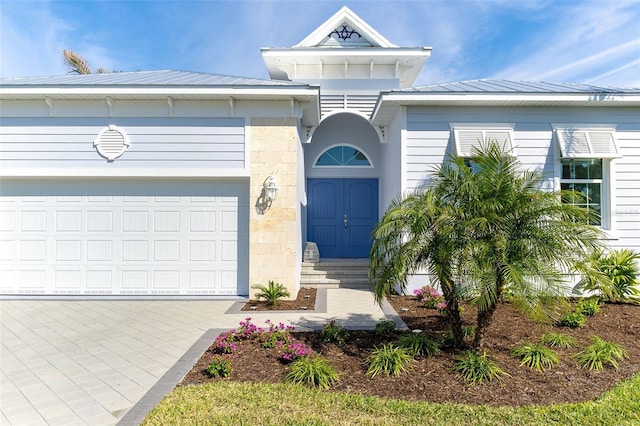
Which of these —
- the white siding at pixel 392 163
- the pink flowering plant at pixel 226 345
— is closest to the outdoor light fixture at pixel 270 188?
the white siding at pixel 392 163

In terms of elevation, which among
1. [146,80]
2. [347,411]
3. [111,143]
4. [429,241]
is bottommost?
[347,411]

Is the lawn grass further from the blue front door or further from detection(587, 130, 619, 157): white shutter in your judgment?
the blue front door

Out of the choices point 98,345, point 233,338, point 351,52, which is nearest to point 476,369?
point 233,338

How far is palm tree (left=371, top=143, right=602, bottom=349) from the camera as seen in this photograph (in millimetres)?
3340

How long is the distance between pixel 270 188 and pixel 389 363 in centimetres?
425

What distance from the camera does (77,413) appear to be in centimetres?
295

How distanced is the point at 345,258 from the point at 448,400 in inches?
265

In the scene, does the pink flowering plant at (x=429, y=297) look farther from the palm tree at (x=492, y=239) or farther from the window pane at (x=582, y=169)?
the window pane at (x=582, y=169)

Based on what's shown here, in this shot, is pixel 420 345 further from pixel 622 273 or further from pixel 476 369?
pixel 622 273

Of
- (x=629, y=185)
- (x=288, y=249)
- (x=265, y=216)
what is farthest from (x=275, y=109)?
(x=629, y=185)

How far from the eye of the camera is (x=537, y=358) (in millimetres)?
3646

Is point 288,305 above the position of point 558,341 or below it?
below

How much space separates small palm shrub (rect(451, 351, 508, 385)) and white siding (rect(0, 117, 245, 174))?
17.5ft

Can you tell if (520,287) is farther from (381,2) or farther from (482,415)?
(381,2)
